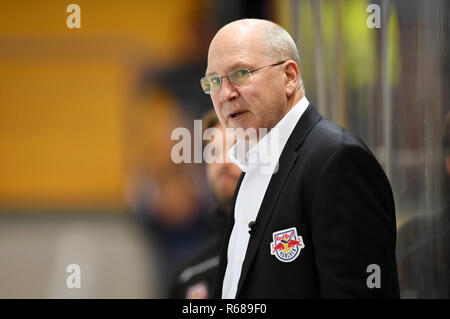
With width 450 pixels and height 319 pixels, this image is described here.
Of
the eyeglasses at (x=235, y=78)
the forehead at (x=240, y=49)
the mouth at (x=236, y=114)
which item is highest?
the forehead at (x=240, y=49)

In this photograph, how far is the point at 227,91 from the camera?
4.21 ft

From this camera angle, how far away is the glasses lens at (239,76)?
1271 mm

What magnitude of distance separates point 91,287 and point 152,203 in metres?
1.26

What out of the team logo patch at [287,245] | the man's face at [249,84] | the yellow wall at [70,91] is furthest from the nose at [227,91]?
the yellow wall at [70,91]

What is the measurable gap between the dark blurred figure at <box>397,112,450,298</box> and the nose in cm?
63

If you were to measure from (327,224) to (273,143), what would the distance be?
0.90 feet

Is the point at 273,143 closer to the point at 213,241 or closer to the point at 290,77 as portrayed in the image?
the point at 290,77

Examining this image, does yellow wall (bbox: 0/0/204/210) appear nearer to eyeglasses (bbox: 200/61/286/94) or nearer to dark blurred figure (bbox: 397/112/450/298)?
dark blurred figure (bbox: 397/112/450/298)

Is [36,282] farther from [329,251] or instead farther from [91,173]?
[329,251]

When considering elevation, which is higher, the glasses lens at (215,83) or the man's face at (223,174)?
the glasses lens at (215,83)

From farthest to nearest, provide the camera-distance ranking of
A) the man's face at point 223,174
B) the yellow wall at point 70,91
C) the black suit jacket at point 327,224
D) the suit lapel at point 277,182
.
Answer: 1. the yellow wall at point 70,91
2. the man's face at point 223,174
3. the suit lapel at point 277,182
4. the black suit jacket at point 327,224

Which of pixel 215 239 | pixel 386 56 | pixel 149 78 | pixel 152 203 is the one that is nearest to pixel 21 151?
pixel 149 78

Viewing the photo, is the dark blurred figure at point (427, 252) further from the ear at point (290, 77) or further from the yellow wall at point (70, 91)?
the yellow wall at point (70, 91)

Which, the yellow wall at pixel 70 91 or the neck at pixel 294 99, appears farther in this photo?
the yellow wall at pixel 70 91
